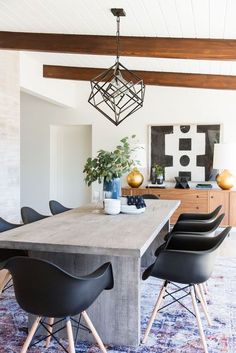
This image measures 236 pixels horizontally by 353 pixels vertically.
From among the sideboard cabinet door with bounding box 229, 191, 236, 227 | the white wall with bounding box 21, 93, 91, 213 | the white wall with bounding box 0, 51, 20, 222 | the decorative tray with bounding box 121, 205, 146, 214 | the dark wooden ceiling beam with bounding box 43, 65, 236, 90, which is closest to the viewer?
the decorative tray with bounding box 121, 205, 146, 214

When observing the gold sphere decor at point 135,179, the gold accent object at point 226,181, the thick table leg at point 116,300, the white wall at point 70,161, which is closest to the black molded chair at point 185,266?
the thick table leg at point 116,300

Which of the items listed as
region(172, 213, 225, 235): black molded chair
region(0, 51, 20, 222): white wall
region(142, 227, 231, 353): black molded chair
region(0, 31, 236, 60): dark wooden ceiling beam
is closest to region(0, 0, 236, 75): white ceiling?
region(0, 31, 236, 60): dark wooden ceiling beam

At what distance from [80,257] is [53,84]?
4791 mm

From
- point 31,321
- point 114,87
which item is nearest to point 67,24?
point 114,87

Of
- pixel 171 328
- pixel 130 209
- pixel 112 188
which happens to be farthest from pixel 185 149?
pixel 171 328

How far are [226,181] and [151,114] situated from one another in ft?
6.33

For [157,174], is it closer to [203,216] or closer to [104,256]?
[203,216]

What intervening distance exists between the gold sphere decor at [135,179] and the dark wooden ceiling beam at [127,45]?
308cm

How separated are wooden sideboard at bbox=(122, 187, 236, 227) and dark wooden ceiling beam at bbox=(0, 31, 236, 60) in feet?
10.0

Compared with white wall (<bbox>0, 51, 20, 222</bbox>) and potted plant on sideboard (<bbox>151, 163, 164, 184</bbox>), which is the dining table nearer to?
white wall (<bbox>0, 51, 20, 222</bbox>)

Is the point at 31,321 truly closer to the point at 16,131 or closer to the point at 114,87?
the point at 114,87

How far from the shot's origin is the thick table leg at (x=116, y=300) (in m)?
2.55

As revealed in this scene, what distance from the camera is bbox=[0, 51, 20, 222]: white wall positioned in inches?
207

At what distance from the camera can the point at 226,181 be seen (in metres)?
6.61
